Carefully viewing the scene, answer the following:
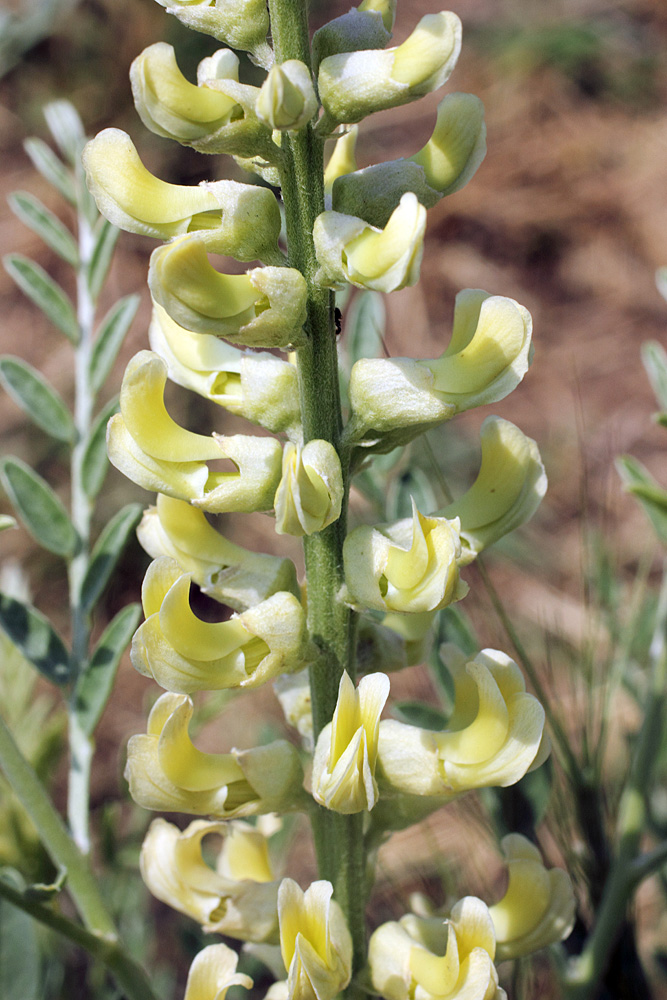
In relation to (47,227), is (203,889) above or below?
below

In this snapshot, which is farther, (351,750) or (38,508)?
(38,508)

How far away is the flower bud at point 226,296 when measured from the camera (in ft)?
2.57

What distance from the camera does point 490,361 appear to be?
0.87 m

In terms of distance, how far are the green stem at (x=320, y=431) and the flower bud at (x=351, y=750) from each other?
7cm

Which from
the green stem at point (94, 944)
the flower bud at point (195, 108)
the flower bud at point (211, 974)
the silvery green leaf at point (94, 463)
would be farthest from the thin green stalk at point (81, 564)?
the flower bud at point (195, 108)

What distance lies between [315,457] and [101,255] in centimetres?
71

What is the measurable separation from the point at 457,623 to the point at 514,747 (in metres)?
0.40

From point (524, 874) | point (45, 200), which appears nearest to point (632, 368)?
point (45, 200)

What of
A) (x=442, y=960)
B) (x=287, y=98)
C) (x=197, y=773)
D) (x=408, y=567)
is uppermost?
(x=287, y=98)

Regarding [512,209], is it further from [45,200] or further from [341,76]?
[341,76]

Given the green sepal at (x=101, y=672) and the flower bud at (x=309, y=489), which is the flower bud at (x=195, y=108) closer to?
the flower bud at (x=309, y=489)

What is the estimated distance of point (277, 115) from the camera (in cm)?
75

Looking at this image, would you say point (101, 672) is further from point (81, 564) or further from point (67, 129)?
point (67, 129)

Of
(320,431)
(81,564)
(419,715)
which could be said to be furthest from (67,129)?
(419,715)
